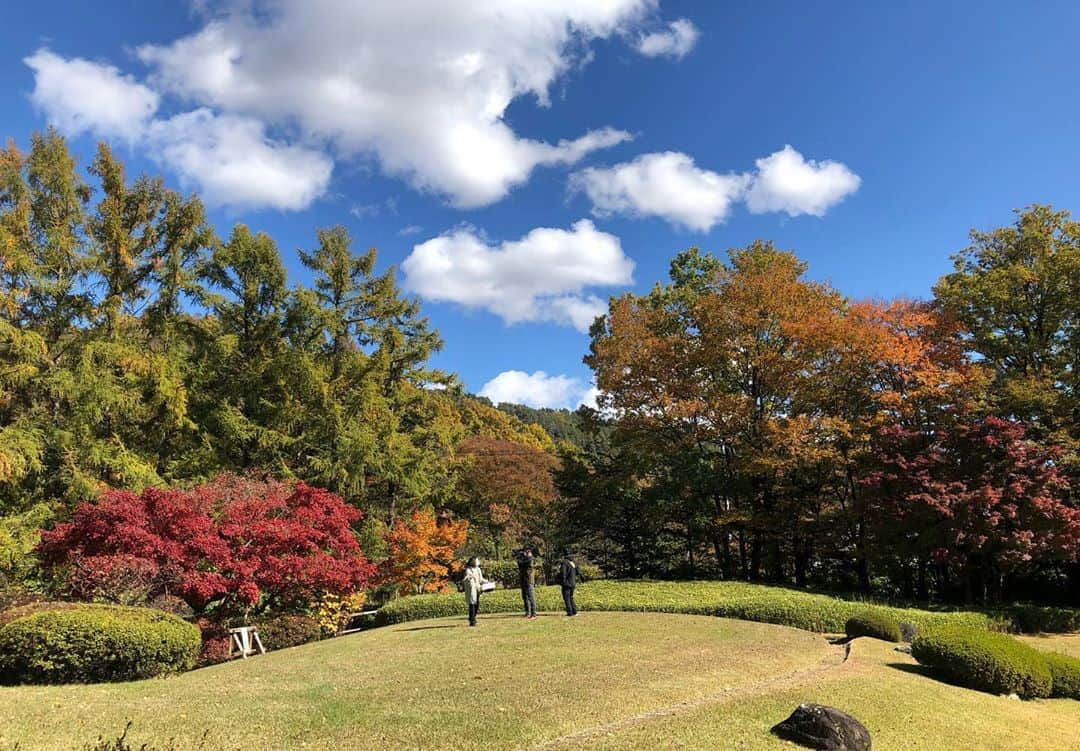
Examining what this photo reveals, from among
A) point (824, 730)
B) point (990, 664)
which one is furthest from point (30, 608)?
point (990, 664)

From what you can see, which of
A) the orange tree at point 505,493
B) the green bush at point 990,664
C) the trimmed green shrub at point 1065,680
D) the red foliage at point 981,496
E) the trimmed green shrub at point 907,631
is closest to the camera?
the green bush at point 990,664

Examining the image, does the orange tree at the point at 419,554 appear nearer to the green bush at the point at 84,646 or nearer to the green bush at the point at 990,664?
the green bush at the point at 84,646

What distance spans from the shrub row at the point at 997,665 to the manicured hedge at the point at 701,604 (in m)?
3.79

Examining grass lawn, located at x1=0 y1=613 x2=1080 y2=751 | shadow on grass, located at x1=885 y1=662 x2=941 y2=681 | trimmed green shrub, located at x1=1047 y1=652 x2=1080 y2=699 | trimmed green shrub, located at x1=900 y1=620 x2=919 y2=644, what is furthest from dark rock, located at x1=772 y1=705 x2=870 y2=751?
trimmed green shrub, located at x1=900 y1=620 x2=919 y2=644

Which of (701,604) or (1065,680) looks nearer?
(1065,680)

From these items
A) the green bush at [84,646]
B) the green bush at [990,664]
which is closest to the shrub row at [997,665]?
the green bush at [990,664]

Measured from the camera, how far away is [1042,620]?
53.4ft

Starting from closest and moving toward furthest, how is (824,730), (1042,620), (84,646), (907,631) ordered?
1. (824,730)
2. (84,646)
3. (907,631)
4. (1042,620)

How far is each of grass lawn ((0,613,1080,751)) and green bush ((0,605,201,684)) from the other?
57cm

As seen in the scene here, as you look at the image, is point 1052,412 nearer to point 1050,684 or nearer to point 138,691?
point 1050,684

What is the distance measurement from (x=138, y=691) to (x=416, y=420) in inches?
753

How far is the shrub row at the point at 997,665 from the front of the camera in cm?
913

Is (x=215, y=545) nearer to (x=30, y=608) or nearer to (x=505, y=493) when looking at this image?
(x=30, y=608)

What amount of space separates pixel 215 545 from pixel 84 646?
400cm
